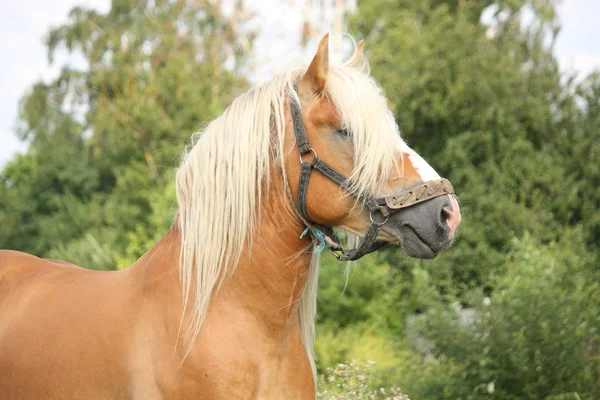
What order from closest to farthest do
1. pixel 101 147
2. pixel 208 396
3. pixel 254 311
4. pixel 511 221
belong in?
pixel 208 396 < pixel 254 311 < pixel 511 221 < pixel 101 147

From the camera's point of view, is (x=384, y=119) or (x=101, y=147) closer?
(x=384, y=119)

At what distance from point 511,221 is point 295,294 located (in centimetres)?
1004

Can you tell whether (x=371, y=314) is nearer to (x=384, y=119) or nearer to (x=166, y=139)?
(x=384, y=119)

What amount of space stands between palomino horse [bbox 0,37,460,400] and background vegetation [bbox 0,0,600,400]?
2.20m

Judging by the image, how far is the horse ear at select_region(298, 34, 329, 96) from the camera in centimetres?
274

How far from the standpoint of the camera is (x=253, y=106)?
9.41 feet

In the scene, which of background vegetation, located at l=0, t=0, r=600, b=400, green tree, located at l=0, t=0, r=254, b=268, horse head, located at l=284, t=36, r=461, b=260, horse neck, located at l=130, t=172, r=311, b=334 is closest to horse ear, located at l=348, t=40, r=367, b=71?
horse head, located at l=284, t=36, r=461, b=260

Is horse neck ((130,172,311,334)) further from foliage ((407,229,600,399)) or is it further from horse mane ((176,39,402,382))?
foliage ((407,229,600,399))

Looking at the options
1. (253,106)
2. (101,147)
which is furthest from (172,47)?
(253,106)

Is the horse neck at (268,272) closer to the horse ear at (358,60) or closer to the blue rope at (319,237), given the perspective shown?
the blue rope at (319,237)

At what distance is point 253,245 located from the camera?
9.12 feet

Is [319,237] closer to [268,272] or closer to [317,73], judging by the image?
[268,272]

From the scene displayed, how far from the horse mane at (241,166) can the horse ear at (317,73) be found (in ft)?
0.13

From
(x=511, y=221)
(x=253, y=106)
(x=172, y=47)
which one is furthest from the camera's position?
(x=172, y=47)
